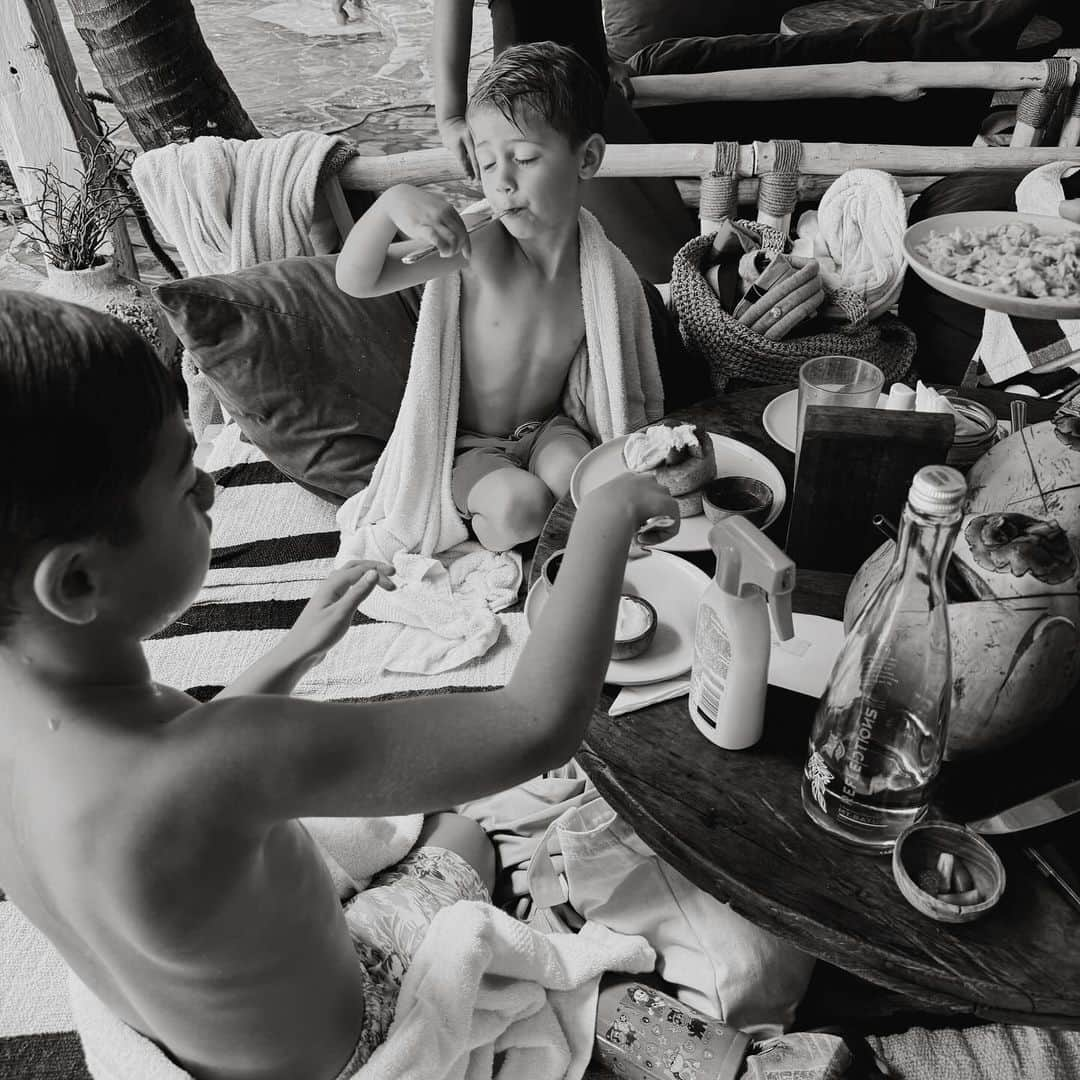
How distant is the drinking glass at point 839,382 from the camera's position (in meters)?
1.50

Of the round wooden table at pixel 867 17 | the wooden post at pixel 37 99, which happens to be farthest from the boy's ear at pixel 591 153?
the round wooden table at pixel 867 17

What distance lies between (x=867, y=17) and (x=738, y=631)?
4.66 m

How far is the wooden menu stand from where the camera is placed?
1254mm

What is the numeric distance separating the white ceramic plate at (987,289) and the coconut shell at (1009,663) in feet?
2.48

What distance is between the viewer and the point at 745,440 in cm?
166

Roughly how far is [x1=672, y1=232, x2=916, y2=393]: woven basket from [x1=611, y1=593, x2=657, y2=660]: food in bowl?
1250mm

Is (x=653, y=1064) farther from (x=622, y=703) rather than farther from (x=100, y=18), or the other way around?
(x=100, y=18)

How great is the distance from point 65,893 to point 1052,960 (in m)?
0.90

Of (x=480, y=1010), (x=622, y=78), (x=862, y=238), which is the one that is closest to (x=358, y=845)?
(x=480, y=1010)

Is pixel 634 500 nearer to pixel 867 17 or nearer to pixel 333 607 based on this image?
pixel 333 607

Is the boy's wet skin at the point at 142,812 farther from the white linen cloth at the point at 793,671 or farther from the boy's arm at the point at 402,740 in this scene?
the white linen cloth at the point at 793,671

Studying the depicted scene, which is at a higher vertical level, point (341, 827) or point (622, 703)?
point (622, 703)

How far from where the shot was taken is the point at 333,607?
3.36 feet

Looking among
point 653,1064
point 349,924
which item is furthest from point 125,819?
point 653,1064
